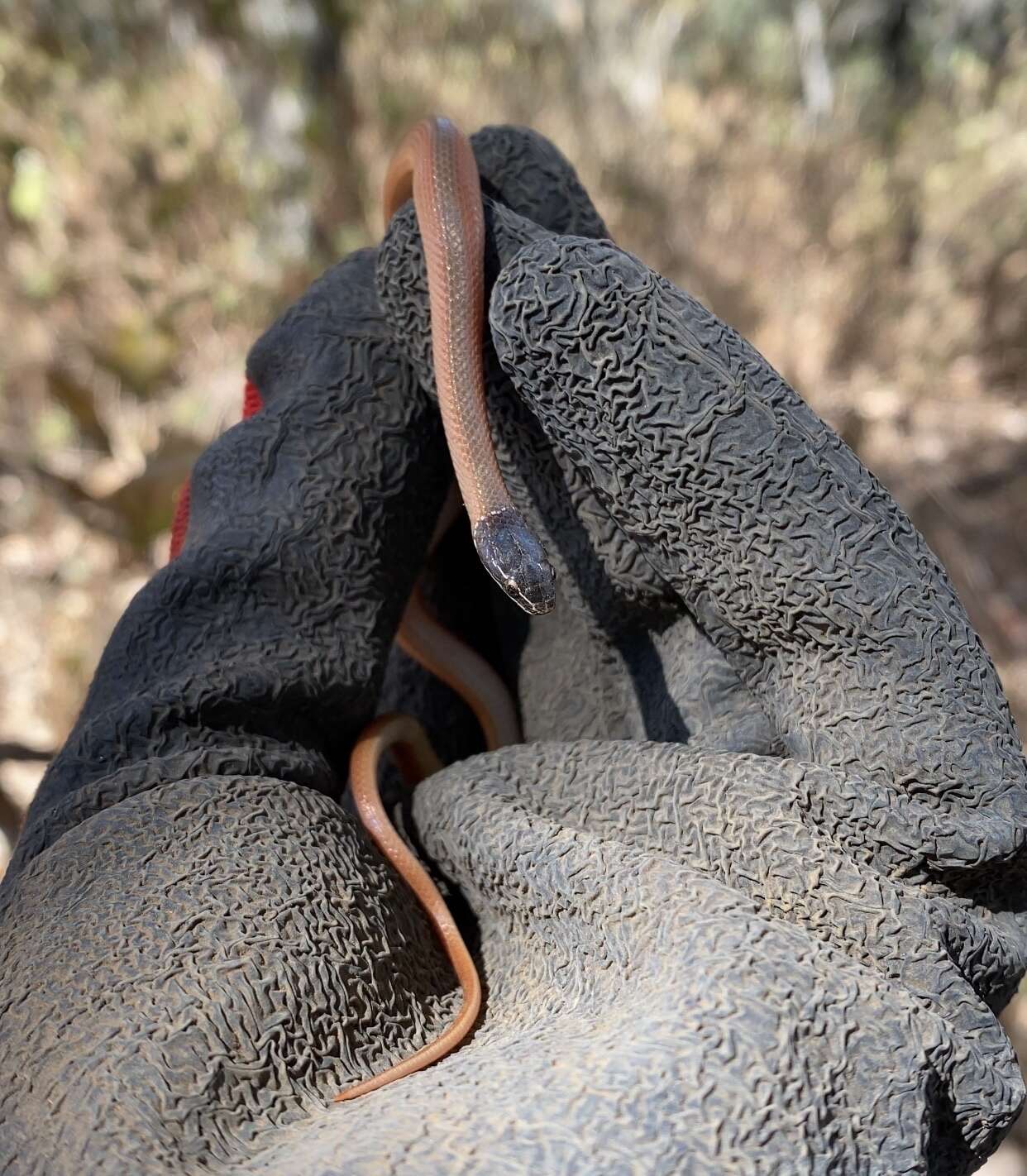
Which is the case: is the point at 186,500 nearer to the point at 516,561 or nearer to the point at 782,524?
the point at 516,561

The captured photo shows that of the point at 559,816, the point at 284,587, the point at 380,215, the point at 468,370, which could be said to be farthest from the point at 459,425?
the point at 380,215

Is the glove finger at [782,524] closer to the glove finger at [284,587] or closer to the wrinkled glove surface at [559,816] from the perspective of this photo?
the wrinkled glove surface at [559,816]

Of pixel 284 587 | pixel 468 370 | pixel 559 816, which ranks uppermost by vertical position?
pixel 468 370

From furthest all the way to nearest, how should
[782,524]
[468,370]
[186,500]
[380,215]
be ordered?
[380,215]
[186,500]
[468,370]
[782,524]

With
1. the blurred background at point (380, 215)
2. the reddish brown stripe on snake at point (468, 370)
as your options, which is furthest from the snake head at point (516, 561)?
the blurred background at point (380, 215)

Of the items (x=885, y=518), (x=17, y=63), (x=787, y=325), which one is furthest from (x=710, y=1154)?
(x=17, y=63)

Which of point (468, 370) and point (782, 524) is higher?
→ point (468, 370)

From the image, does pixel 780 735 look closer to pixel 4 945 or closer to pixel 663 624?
pixel 663 624
